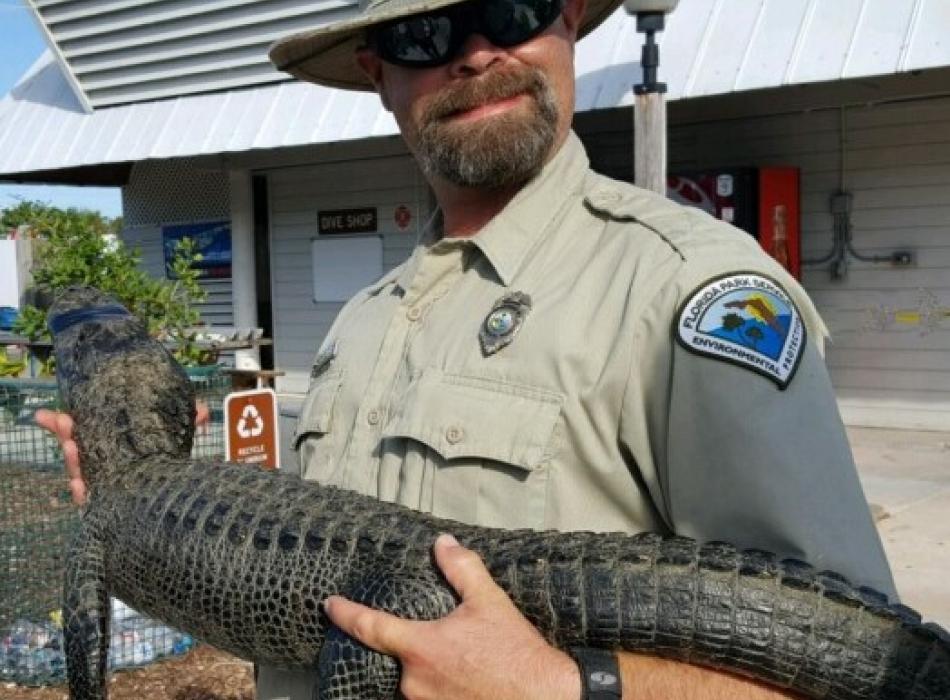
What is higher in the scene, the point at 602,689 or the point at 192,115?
the point at 192,115

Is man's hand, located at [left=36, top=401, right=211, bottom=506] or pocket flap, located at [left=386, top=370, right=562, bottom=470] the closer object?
pocket flap, located at [left=386, top=370, right=562, bottom=470]

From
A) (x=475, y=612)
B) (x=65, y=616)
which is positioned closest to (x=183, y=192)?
(x=65, y=616)

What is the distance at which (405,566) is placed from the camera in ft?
5.91

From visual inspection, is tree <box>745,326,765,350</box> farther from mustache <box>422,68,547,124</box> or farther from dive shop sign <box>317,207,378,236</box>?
dive shop sign <box>317,207,378,236</box>

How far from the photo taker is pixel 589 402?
1.74m

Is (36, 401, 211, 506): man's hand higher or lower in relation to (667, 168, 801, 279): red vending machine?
lower

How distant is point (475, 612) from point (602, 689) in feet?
0.75

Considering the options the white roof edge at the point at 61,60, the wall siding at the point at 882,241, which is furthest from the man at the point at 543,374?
the white roof edge at the point at 61,60

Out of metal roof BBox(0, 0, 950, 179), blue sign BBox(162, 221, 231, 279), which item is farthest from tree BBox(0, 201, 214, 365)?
blue sign BBox(162, 221, 231, 279)

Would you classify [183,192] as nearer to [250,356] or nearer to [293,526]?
[250,356]

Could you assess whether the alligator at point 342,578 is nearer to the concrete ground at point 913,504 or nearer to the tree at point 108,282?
the concrete ground at point 913,504

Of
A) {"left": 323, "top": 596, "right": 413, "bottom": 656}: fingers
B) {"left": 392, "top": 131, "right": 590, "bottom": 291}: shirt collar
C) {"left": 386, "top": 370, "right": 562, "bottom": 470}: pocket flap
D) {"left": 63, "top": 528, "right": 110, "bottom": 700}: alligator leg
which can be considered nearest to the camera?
{"left": 323, "top": 596, "right": 413, "bottom": 656}: fingers

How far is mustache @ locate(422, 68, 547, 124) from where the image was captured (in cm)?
204

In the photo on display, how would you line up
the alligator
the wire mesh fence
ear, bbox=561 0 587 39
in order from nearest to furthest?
the alligator < ear, bbox=561 0 587 39 < the wire mesh fence
